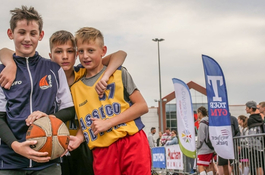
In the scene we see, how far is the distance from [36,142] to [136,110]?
47.2 inches

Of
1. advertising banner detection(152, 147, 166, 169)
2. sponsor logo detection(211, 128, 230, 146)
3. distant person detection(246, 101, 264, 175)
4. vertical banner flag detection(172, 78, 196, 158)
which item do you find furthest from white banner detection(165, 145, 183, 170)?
distant person detection(246, 101, 264, 175)

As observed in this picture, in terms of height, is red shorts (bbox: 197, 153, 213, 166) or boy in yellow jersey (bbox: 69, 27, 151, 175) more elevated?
boy in yellow jersey (bbox: 69, 27, 151, 175)

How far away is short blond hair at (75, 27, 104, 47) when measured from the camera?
3.87m

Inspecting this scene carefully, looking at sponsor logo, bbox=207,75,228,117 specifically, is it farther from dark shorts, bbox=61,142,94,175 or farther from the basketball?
the basketball

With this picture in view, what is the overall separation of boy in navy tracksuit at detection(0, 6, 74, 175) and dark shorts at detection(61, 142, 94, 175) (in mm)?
681

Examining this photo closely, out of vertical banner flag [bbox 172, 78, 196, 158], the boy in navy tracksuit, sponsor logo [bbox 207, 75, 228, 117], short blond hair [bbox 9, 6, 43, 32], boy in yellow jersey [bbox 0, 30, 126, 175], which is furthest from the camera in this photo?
vertical banner flag [bbox 172, 78, 196, 158]

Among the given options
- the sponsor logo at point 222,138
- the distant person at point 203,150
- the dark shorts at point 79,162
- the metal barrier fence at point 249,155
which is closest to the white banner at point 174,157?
the distant person at point 203,150

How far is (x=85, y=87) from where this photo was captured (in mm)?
3980

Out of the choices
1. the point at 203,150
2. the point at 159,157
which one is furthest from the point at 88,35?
the point at 159,157

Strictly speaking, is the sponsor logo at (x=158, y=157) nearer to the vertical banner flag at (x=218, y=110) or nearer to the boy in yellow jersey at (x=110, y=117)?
the vertical banner flag at (x=218, y=110)

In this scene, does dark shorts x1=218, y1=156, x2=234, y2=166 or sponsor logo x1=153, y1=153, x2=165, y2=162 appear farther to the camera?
sponsor logo x1=153, y1=153, x2=165, y2=162

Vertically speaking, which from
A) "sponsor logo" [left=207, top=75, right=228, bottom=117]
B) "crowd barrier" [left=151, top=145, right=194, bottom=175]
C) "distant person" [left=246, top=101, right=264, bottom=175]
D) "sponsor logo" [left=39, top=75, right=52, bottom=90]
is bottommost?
"crowd barrier" [left=151, top=145, right=194, bottom=175]

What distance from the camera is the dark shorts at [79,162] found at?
4.13 metres

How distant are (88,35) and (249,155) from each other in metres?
6.86
